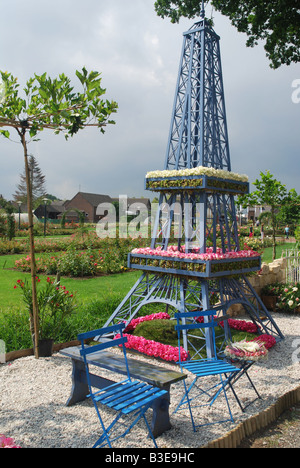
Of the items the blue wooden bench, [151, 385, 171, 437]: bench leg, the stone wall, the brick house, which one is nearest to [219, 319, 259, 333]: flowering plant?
the stone wall

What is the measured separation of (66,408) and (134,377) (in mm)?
1120

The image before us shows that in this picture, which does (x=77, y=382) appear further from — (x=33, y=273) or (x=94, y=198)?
(x=94, y=198)

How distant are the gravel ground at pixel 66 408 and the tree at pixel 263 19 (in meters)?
10.2

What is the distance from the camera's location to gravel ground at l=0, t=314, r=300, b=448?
4.14m

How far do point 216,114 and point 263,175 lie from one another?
12.2m

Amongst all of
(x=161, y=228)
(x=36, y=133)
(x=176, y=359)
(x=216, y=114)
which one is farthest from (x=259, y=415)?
(x=216, y=114)

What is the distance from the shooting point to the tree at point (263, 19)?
1190 centimetres

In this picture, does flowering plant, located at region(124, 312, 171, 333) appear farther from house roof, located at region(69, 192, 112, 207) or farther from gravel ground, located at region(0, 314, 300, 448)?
house roof, located at region(69, 192, 112, 207)

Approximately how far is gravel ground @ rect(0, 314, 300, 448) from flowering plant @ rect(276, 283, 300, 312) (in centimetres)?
396

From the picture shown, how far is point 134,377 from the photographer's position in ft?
14.7

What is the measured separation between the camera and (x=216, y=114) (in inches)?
324

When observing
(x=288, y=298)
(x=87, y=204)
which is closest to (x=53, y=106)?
(x=288, y=298)

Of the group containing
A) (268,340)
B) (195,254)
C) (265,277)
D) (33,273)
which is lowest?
(268,340)
